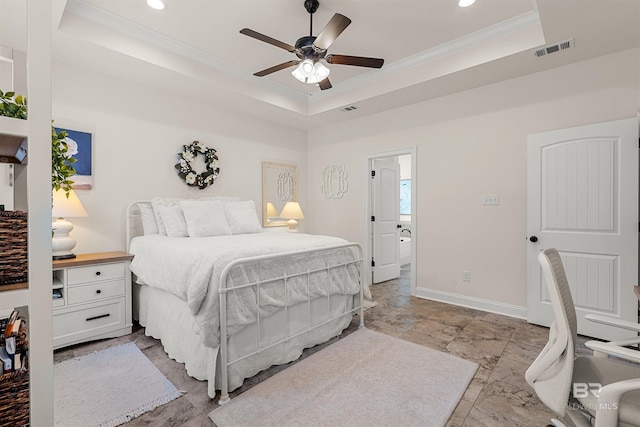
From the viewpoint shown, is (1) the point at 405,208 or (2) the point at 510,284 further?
(1) the point at 405,208

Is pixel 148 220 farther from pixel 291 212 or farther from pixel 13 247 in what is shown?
pixel 13 247

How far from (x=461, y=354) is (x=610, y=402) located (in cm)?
163

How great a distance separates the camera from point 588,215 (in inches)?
116

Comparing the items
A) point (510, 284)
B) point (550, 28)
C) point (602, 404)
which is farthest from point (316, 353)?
point (550, 28)

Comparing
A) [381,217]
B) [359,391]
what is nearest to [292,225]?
[381,217]

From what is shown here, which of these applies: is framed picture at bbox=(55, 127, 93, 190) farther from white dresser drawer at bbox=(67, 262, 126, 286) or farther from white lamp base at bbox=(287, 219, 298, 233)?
white lamp base at bbox=(287, 219, 298, 233)

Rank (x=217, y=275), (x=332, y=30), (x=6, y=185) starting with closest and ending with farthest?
(x=6, y=185)
(x=217, y=275)
(x=332, y=30)

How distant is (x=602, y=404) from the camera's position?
106 centimetres

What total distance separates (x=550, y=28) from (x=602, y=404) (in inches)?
109

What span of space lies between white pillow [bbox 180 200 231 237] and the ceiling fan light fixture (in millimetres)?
1801

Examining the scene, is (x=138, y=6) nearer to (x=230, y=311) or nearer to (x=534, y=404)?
(x=230, y=311)

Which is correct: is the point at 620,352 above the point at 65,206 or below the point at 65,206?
below

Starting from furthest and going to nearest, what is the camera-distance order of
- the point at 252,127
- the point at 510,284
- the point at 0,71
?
the point at 252,127 < the point at 510,284 < the point at 0,71

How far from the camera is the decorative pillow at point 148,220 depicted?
3.38 meters
